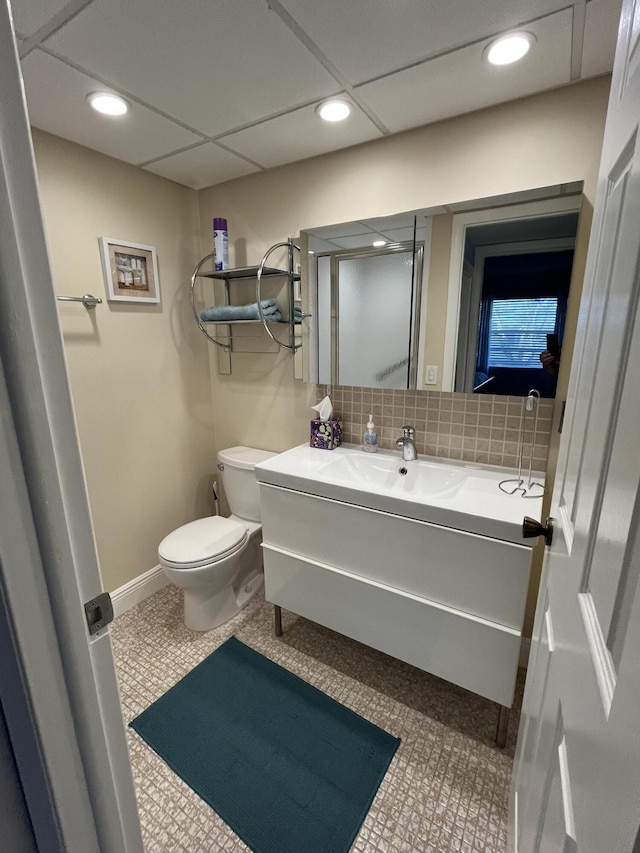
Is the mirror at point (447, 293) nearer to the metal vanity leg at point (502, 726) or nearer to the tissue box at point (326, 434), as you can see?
the tissue box at point (326, 434)

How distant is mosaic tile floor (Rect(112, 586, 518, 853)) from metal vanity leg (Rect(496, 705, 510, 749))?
0.09ft

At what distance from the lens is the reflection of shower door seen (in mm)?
1648

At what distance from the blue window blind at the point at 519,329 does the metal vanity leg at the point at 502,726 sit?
1230 millimetres

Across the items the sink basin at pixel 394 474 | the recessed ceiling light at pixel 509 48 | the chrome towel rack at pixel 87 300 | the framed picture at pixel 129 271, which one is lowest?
the sink basin at pixel 394 474

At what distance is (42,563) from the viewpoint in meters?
0.52

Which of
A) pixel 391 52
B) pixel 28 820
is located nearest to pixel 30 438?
pixel 28 820

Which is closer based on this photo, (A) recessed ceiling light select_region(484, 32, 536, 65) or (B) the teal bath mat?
(A) recessed ceiling light select_region(484, 32, 536, 65)

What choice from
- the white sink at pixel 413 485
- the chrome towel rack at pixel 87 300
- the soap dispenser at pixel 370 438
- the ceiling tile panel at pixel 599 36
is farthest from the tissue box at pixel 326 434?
the ceiling tile panel at pixel 599 36

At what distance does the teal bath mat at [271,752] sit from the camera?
1.17 m

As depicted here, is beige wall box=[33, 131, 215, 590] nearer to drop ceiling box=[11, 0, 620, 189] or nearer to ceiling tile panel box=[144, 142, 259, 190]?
ceiling tile panel box=[144, 142, 259, 190]

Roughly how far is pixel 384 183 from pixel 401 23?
2.04ft

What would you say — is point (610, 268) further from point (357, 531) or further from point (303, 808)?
point (303, 808)

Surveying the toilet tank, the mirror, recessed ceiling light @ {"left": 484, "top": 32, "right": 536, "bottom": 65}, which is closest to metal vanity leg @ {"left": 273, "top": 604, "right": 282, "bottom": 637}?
the toilet tank

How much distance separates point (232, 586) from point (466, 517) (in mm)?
1347
